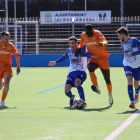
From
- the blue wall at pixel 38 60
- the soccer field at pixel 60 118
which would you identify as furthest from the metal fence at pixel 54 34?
the soccer field at pixel 60 118

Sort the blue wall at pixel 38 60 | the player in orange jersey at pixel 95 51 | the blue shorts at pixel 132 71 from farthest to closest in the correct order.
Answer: the blue wall at pixel 38 60 < the player in orange jersey at pixel 95 51 < the blue shorts at pixel 132 71

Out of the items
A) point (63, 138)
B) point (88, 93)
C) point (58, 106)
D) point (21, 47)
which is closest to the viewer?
point (63, 138)

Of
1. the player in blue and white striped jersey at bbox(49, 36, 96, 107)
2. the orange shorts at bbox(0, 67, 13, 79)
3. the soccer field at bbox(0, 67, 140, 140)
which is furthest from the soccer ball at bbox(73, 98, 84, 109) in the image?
the orange shorts at bbox(0, 67, 13, 79)

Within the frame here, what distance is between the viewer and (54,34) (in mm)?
21688

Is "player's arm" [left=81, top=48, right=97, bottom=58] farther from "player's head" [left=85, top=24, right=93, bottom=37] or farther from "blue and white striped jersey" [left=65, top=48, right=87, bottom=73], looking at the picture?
"player's head" [left=85, top=24, right=93, bottom=37]

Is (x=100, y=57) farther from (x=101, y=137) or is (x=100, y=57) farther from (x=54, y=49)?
(x=54, y=49)

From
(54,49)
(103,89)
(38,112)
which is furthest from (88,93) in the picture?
(54,49)

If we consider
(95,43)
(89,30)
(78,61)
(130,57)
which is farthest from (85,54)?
(130,57)

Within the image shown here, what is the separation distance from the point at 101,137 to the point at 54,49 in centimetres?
1711

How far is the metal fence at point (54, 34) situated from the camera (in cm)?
2100

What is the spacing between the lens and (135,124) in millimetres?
5832

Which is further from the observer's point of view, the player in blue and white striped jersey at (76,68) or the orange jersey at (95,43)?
the orange jersey at (95,43)

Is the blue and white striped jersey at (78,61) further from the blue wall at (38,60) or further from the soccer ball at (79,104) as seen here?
the blue wall at (38,60)

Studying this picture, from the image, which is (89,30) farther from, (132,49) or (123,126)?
(123,126)
